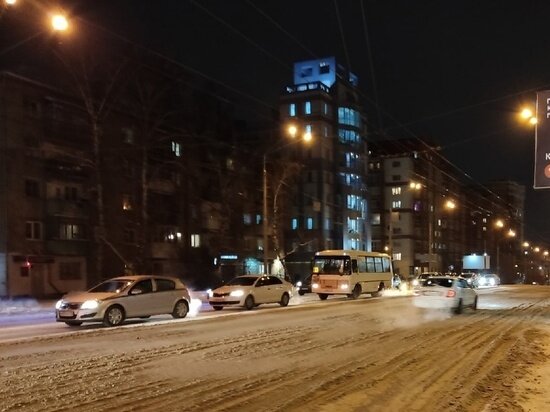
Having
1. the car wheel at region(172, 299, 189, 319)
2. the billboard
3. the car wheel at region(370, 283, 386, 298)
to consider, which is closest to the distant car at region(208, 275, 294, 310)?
the car wheel at region(172, 299, 189, 319)

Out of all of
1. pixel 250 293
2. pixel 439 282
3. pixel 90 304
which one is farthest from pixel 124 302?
pixel 439 282

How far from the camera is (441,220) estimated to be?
Answer: 11694 centimetres

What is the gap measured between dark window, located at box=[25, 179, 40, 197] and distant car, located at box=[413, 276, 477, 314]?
1054 inches

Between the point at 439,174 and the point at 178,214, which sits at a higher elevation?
the point at 439,174

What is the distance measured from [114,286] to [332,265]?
55.0 ft

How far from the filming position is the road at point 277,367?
806 cm

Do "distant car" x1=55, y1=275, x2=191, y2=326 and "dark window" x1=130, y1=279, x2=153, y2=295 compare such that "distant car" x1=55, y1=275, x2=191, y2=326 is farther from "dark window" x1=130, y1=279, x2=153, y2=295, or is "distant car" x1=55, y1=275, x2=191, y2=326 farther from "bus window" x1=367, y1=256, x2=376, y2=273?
"bus window" x1=367, y1=256, x2=376, y2=273

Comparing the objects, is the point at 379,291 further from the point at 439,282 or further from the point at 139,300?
the point at 139,300

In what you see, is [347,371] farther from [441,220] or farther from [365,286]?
[441,220]

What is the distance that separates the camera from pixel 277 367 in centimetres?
1061

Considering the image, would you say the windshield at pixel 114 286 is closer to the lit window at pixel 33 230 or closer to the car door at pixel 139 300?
the car door at pixel 139 300

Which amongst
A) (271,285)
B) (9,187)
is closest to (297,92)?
(9,187)

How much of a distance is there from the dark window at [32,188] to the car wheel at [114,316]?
978 inches

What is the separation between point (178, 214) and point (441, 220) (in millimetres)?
73781
